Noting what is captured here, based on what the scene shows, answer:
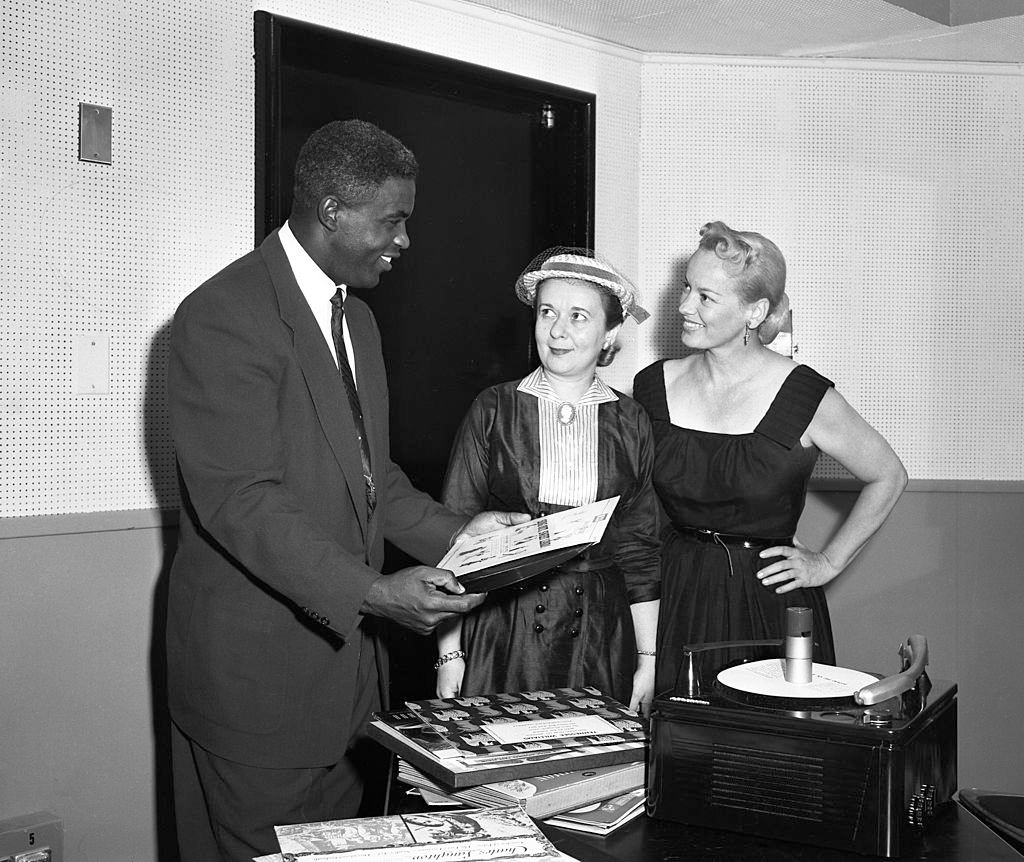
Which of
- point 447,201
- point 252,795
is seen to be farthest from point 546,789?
point 447,201

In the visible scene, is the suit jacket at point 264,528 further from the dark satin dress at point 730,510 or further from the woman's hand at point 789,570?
the woman's hand at point 789,570

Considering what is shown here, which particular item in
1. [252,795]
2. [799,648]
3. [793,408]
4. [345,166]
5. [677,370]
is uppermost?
[345,166]

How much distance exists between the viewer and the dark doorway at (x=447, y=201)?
348cm

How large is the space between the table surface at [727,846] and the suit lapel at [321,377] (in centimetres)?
88

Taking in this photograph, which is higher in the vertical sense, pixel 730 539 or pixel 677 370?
pixel 677 370

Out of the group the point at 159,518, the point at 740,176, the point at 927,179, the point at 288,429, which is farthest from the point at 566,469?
the point at 927,179

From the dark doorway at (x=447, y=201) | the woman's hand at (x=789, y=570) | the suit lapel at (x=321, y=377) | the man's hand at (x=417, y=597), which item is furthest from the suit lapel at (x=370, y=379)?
the woman's hand at (x=789, y=570)

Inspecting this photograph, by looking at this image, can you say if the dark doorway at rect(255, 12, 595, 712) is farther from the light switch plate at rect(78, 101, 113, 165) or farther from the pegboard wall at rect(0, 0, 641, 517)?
the light switch plate at rect(78, 101, 113, 165)

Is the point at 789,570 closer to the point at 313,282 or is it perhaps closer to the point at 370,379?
the point at 370,379

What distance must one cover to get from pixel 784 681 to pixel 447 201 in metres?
2.66

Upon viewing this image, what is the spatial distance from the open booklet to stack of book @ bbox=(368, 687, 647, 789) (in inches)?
8.2

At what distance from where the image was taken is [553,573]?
108 inches

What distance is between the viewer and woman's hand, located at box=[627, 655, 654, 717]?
107 inches

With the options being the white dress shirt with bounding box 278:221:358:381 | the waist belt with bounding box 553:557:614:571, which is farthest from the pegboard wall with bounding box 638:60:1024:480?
the white dress shirt with bounding box 278:221:358:381
